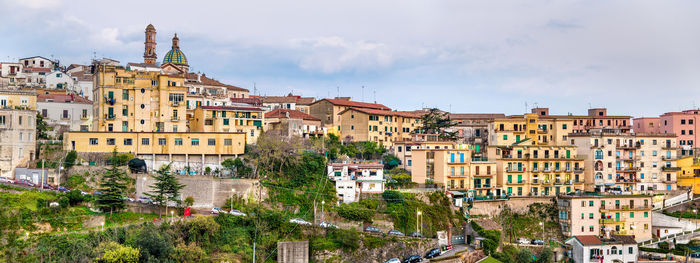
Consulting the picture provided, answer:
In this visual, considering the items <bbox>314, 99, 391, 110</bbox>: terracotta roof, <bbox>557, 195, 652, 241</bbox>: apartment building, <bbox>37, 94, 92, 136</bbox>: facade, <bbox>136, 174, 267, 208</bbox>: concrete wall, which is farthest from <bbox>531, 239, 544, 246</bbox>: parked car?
<bbox>37, 94, 92, 136</bbox>: facade

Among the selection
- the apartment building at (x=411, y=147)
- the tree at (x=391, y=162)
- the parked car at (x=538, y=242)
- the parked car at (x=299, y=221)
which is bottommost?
the parked car at (x=538, y=242)

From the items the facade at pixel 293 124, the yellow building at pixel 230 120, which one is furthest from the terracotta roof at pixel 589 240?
the yellow building at pixel 230 120

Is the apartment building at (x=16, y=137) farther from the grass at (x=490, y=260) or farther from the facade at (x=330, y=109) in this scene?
the grass at (x=490, y=260)

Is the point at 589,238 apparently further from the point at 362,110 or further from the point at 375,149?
the point at 362,110

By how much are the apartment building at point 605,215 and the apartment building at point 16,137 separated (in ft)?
135

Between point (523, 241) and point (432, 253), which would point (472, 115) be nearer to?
point (523, 241)

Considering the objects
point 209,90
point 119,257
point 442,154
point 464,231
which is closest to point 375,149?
point 442,154

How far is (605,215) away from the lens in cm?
5122

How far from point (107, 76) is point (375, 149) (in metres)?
24.3

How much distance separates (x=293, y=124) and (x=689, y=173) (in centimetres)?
3662

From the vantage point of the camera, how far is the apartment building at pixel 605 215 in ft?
166

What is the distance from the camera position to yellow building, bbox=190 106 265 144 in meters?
53.0

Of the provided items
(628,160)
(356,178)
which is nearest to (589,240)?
(628,160)

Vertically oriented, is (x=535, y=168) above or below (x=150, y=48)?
below
